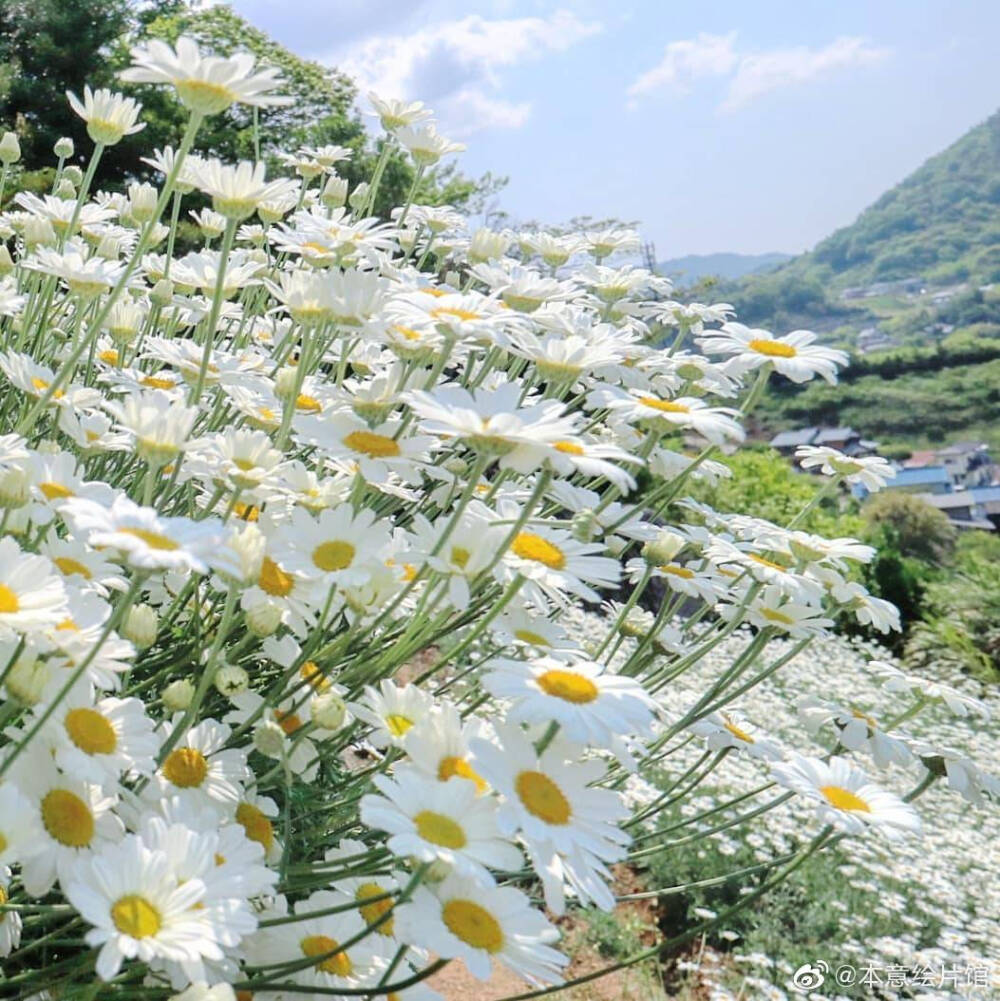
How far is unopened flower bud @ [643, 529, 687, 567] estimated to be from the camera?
5.76 feet

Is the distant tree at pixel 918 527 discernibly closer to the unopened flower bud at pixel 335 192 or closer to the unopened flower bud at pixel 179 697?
the unopened flower bud at pixel 335 192

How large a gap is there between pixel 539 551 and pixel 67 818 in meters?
0.58

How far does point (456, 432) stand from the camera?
1.05 meters

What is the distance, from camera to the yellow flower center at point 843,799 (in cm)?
133

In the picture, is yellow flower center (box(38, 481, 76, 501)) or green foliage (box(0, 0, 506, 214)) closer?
yellow flower center (box(38, 481, 76, 501))

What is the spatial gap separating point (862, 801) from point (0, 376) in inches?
75.7

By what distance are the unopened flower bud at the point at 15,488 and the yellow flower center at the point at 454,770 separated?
54 centimetres

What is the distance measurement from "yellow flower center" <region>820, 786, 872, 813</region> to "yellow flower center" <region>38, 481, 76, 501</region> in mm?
1028

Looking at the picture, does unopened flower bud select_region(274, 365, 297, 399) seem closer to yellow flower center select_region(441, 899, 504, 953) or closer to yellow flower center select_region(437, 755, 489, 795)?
yellow flower center select_region(437, 755, 489, 795)

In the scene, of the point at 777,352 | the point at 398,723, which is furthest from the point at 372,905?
the point at 777,352

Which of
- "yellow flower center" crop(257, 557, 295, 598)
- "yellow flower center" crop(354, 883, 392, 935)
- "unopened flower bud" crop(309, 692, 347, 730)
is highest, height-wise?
"yellow flower center" crop(257, 557, 295, 598)

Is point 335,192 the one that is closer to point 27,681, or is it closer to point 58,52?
point 27,681

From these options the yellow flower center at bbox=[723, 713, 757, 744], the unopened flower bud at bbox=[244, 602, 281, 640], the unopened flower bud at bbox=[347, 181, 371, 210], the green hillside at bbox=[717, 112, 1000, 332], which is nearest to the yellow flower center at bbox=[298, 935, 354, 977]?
the unopened flower bud at bbox=[244, 602, 281, 640]

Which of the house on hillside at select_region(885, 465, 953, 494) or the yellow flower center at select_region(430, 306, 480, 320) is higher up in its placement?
the yellow flower center at select_region(430, 306, 480, 320)
